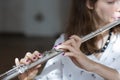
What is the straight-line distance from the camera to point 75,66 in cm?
170

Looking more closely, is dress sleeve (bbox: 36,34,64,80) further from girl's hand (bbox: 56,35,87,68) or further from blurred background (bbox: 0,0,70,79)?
blurred background (bbox: 0,0,70,79)

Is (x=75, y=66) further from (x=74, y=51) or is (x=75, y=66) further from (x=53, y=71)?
(x=74, y=51)

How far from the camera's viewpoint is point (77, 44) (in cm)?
144

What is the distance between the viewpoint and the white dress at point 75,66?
5.30 feet

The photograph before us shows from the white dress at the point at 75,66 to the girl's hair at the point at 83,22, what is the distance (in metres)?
0.04

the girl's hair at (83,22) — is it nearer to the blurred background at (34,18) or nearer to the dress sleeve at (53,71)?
the dress sleeve at (53,71)

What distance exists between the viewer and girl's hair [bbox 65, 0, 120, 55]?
170 centimetres

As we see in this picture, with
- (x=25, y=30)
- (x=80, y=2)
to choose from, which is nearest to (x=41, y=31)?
(x=25, y=30)

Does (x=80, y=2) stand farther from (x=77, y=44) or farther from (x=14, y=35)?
(x=14, y=35)

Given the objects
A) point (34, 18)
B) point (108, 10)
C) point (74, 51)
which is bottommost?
point (74, 51)

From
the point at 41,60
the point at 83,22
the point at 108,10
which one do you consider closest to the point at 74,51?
the point at 41,60

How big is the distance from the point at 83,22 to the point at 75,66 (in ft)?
0.56

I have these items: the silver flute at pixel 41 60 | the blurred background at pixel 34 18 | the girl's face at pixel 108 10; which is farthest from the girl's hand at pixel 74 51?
the blurred background at pixel 34 18

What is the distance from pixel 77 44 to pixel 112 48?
0.78 ft
